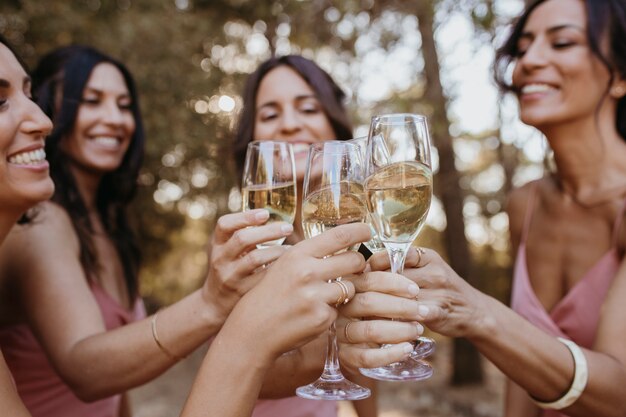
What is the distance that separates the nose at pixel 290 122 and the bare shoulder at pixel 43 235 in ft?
4.51

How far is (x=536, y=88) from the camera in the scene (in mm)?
2963

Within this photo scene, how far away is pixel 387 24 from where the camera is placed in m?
7.87

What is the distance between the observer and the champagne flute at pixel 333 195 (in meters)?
1.81

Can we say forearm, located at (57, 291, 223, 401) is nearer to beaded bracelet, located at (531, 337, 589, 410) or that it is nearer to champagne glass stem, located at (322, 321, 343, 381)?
champagne glass stem, located at (322, 321, 343, 381)

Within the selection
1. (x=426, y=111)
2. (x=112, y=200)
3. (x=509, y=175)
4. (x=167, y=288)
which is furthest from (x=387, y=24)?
(x=167, y=288)

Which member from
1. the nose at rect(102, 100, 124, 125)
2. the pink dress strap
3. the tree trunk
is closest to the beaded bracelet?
the pink dress strap

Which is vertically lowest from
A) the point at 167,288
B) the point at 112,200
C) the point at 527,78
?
the point at 167,288

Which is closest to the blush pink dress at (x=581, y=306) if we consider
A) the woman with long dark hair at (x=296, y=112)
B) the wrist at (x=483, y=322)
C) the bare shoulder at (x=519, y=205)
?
the bare shoulder at (x=519, y=205)

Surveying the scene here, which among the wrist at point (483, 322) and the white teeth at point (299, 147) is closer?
the wrist at point (483, 322)

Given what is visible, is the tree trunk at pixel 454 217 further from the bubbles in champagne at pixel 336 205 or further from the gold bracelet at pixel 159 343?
the bubbles in champagne at pixel 336 205

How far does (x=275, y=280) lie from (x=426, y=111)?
6.21m

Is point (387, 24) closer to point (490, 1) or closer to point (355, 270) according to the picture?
point (490, 1)

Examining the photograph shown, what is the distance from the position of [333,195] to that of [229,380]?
645mm

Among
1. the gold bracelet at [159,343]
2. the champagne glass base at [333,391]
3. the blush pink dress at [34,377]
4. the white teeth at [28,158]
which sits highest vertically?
the white teeth at [28,158]
